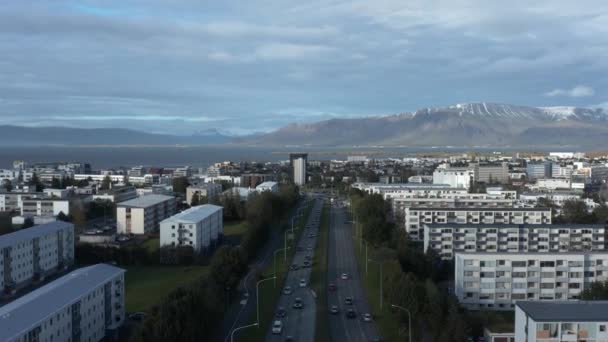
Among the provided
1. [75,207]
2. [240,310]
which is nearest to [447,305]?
[240,310]

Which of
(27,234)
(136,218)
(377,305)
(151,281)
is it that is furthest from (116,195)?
(377,305)

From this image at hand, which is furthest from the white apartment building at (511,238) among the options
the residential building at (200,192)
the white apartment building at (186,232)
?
the residential building at (200,192)

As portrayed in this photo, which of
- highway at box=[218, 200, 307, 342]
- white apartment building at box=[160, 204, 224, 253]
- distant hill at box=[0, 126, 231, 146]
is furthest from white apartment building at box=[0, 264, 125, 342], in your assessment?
distant hill at box=[0, 126, 231, 146]

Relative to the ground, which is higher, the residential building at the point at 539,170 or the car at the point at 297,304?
the residential building at the point at 539,170

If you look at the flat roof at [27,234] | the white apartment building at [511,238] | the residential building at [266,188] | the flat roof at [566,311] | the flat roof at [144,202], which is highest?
the flat roof at [144,202]

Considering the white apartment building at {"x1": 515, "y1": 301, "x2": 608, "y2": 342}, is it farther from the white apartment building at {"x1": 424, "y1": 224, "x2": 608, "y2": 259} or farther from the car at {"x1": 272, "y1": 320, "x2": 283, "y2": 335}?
the white apartment building at {"x1": 424, "y1": 224, "x2": 608, "y2": 259}

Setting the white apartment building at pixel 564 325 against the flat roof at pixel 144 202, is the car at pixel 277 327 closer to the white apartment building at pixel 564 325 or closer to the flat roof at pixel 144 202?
the white apartment building at pixel 564 325

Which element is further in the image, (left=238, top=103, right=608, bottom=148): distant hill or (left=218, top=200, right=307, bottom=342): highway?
(left=238, top=103, right=608, bottom=148): distant hill
